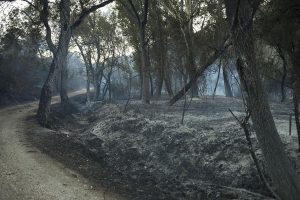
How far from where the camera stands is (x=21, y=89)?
5072 centimetres

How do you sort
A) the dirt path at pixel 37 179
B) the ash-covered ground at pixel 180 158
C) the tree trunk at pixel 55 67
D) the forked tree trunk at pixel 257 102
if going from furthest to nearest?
the tree trunk at pixel 55 67
the ash-covered ground at pixel 180 158
the dirt path at pixel 37 179
the forked tree trunk at pixel 257 102

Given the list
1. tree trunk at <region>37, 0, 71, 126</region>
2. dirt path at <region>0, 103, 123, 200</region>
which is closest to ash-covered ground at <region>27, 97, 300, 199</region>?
dirt path at <region>0, 103, 123, 200</region>

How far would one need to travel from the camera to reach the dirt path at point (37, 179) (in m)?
10.5

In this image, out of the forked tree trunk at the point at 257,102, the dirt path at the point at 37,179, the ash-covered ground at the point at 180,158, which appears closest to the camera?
the forked tree trunk at the point at 257,102

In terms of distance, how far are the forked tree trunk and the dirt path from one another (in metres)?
4.33

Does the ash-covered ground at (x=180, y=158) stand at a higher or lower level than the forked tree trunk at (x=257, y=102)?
lower

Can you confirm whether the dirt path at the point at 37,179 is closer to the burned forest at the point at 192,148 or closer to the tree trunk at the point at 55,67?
the burned forest at the point at 192,148

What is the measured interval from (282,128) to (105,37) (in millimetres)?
36013

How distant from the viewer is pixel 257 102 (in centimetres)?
979

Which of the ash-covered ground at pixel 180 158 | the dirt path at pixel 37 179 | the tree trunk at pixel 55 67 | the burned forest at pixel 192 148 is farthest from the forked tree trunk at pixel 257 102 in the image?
the tree trunk at pixel 55 67

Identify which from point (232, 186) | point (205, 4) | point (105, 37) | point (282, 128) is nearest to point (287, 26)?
point (232, 186)

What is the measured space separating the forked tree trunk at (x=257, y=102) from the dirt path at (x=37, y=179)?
14.2 ft

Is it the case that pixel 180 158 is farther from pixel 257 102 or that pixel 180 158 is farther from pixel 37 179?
pixel 257 102

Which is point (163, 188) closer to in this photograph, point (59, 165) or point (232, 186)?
point (232, 186)
